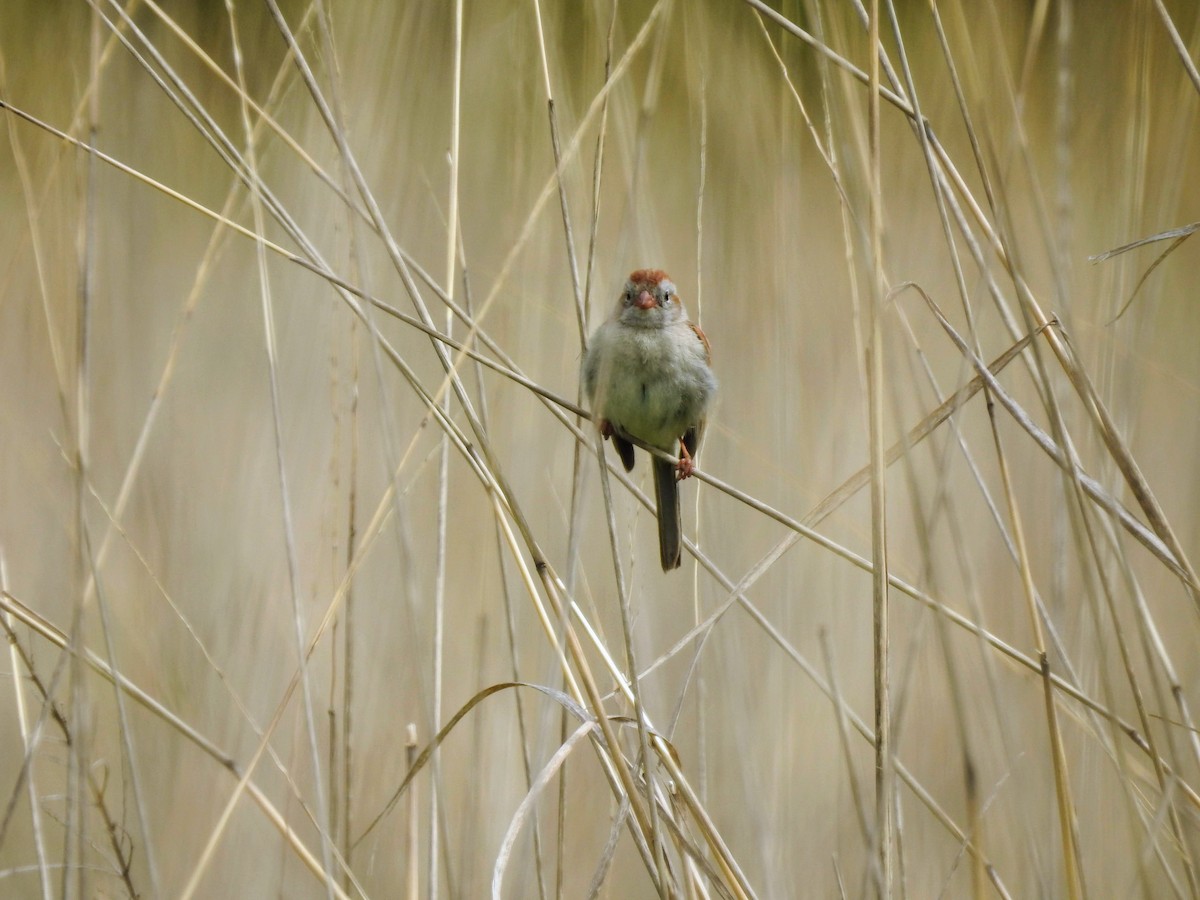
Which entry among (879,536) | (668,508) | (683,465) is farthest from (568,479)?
(879,536)

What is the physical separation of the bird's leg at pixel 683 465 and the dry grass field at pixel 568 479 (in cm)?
7

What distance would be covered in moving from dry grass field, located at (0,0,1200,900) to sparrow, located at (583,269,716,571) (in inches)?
4.7

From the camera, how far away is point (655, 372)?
240cm

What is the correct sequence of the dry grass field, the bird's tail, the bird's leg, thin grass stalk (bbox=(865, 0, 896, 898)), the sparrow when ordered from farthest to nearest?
the sparrow, the bird's tail, the bird's leg, the dry grass field, thin grass stalk (bbox=(865, 0, 896, 898))

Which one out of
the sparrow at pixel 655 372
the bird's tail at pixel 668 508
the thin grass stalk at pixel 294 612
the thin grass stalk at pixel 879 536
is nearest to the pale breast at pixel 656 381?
the sparrow at pixel 655 372

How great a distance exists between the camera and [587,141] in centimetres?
282

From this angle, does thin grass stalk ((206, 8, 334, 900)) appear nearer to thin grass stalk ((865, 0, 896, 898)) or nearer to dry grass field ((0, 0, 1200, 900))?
dry grass field ((0, 0, 1200, 900))

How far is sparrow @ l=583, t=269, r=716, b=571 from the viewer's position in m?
2.39

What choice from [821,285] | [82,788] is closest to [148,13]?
[821,285]

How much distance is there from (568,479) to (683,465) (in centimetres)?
48

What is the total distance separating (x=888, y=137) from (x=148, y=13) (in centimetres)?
250

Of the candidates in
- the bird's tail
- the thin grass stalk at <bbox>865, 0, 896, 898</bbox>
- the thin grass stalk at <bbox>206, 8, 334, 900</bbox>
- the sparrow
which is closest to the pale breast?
the sparrow

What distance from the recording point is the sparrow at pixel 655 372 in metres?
2.39

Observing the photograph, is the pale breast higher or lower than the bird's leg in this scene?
higher
